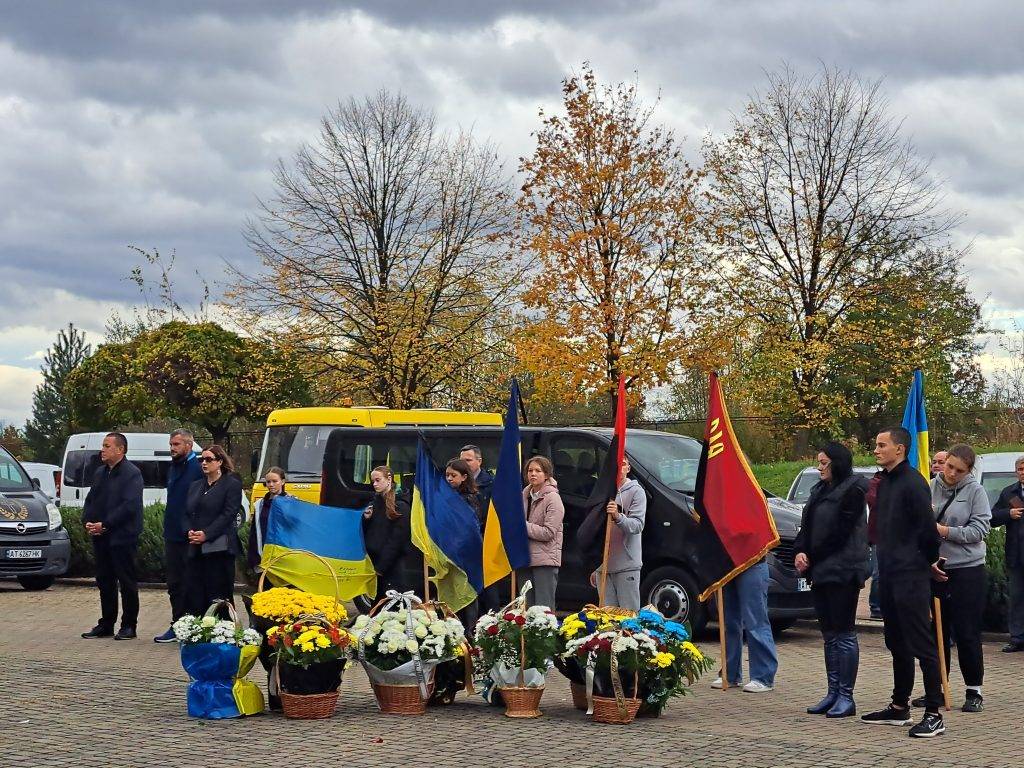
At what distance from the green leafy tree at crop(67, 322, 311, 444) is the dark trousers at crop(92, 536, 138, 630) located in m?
22.0

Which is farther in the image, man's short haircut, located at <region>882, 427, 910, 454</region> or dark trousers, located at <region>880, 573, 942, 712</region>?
man's short haircut, located at <region>882, 427, 910, 454</region>

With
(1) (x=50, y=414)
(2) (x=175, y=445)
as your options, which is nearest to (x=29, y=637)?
(2) (x=175, y=445)

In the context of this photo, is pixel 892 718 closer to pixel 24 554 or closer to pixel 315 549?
pixel 315 549

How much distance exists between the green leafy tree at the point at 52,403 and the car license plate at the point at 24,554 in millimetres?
47180

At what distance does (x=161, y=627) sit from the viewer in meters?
15.2

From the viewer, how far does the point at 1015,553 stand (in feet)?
43.4

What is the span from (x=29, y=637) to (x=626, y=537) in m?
6.68

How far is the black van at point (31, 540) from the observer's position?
19250 millimetres

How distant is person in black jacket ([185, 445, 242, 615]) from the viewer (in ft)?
41.9

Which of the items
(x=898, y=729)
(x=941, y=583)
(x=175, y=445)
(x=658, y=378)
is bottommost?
(x=898, y=729)

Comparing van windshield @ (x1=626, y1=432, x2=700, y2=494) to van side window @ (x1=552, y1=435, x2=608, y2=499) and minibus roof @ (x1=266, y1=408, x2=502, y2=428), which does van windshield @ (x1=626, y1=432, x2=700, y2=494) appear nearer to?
van side window @ (x1=552, y1=435, x2=608, y2=499)

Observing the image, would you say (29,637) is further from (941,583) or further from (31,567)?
(941,583)

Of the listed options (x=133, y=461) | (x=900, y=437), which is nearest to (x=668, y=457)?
(x=900, y=437)

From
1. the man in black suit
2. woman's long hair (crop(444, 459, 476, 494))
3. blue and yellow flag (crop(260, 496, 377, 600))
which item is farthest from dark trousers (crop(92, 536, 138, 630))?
the man in black suit
